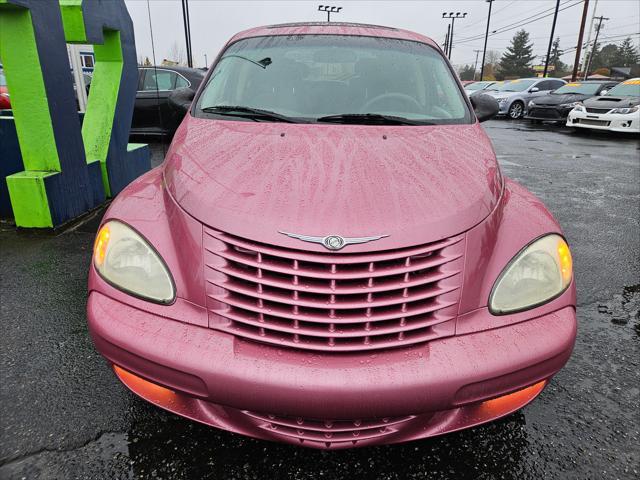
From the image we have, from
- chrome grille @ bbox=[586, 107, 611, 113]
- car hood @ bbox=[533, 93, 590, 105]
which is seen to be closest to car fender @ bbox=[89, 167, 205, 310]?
chrome grille @ bbox=[586, 107, 611, 113]

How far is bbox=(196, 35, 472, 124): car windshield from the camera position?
8.22 ft

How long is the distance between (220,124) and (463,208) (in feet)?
4.38

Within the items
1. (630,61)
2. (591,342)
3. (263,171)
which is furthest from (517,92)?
(630,61)

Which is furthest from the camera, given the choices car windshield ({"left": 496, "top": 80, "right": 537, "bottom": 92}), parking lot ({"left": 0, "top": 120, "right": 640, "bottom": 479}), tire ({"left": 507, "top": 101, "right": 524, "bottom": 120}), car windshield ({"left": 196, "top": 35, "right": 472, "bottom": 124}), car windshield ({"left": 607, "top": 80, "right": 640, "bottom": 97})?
car windshield ({"left": 496, "top": 80, "right": 537, "bottom": 92})

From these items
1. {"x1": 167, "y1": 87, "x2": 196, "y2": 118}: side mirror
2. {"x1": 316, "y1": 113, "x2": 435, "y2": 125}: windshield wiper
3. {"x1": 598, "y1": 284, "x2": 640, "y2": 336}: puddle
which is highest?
{"x1": 167, "y1": 87, "x2": 196, "y2": 118}: side mirror

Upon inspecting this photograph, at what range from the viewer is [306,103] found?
2498mm

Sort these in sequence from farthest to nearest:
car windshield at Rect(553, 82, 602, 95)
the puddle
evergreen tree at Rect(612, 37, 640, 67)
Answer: evergreen tree at Rect(612, 37, 640, 67) < car windshield at Rect(553, 82, 602, 95) < the puddle

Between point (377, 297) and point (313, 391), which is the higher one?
point (377, 297)

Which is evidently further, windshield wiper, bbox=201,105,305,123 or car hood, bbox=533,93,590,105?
car hood, bbox=533,93,590,105

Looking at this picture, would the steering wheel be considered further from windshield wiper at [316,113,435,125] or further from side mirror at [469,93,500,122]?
side mirror at [469,93,500,122]

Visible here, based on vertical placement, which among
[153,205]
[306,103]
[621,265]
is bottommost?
[621,265]

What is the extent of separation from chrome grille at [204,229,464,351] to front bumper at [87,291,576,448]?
0.18 ft

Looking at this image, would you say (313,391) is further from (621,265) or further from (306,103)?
(621,265)

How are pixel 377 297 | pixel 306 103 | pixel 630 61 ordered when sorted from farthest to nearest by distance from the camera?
pixel 630 61, pixel 306 103, pixel 377 297
